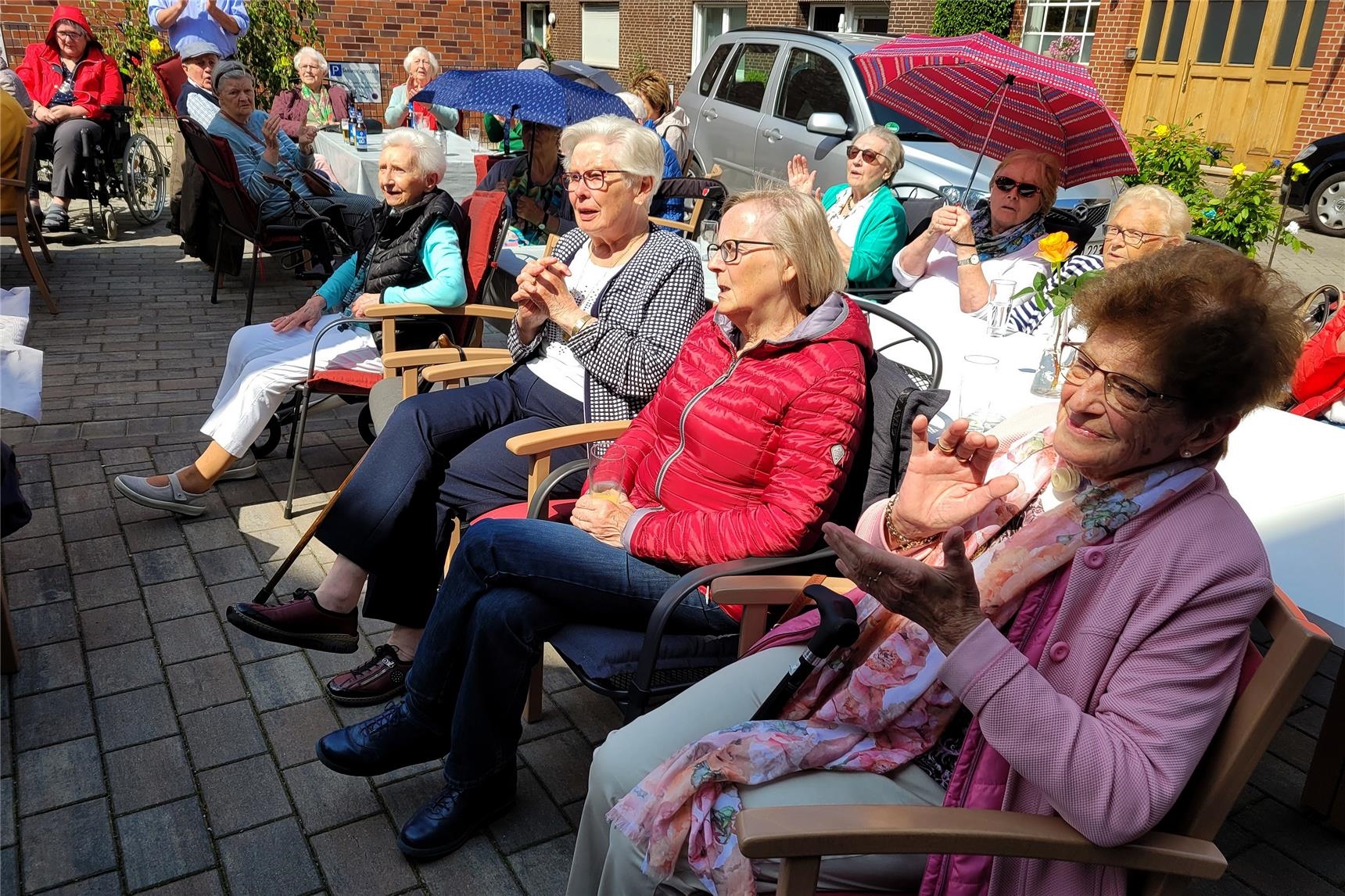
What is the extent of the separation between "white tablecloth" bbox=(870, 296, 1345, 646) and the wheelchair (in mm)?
7312

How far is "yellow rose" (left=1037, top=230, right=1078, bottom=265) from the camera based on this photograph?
9.39 ft

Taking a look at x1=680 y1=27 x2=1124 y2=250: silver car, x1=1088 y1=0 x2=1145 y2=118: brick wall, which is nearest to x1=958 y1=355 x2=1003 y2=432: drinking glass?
x1=680 y1=27 x2=1124 y2=250: silver car

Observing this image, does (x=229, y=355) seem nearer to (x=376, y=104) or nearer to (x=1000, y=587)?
(x=1000, y=587)

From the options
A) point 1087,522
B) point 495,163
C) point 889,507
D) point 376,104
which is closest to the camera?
point 1087,522

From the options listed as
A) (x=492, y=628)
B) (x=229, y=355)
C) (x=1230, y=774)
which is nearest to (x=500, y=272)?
(x=229, y=355)

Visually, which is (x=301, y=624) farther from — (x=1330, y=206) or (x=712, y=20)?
(x=712, y=20)

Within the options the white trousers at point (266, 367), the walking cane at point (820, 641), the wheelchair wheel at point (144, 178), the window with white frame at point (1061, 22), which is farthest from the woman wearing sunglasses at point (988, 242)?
the window with white frame at point (1061, 22)

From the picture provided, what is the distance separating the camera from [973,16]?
41.2 feet

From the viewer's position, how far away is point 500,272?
→ 5000 mm

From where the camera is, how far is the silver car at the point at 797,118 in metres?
6.00

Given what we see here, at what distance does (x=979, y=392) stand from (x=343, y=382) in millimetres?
2107

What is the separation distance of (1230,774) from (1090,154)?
283 centimetres

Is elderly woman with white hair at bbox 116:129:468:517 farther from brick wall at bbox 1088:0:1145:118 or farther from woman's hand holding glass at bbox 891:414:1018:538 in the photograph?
brick wall at bbox 1088:0:1145:118

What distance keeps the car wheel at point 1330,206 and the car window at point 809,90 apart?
5973 mm
